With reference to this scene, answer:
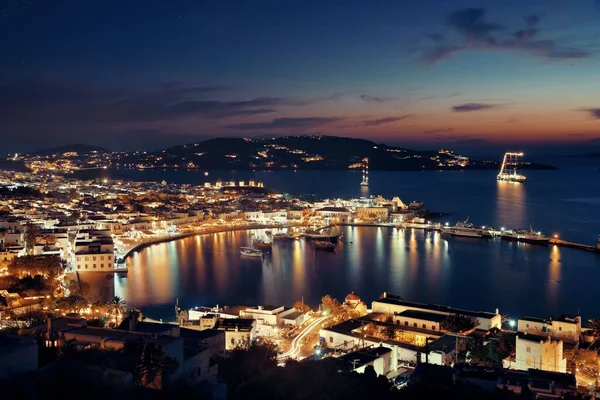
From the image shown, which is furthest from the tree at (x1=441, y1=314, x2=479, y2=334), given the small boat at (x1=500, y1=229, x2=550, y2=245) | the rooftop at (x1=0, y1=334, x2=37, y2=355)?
the small boat at (x1=500, y1=229, x2=550, y2=245)

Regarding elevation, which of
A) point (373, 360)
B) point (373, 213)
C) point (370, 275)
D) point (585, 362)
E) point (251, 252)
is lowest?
point (370, 275)

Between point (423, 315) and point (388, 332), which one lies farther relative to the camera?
point (423, 315)

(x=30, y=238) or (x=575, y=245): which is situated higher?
(x=30, y=238)

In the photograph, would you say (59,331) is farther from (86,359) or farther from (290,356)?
(290,356)

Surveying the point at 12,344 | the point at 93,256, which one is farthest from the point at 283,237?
the point at 12,344

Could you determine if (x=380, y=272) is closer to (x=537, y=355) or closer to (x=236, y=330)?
(x=236, y=330)

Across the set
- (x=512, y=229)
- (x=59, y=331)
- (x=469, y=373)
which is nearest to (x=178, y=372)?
(x=59, y=331)

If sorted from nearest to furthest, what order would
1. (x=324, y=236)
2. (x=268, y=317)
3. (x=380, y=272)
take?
(x=268, y=317), (x=380, y=272), (x=324, y=236)

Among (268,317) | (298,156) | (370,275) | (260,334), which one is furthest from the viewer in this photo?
(298,156)
